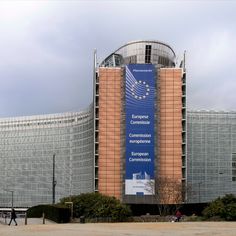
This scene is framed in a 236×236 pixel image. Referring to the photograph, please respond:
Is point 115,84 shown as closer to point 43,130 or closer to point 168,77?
point 168,77

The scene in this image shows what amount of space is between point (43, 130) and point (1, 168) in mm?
16844

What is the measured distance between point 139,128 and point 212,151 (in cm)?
2788

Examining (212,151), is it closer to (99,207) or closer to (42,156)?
(42,156)

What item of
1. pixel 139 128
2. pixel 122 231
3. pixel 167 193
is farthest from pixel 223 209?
pixel 139 128

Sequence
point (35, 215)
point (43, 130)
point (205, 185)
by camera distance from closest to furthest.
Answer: point (35, 215) → point (205, 185) → point (43, 130)

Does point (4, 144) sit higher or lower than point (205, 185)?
higher

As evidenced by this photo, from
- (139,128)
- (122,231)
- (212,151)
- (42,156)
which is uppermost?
(139,128)

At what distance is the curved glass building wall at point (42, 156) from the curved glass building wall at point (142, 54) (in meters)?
14.5

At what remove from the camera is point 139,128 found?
124 meters

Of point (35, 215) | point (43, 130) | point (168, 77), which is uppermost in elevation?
point (168, 77)

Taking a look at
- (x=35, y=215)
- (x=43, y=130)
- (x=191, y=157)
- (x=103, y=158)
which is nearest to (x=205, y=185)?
(x=191, y=157)

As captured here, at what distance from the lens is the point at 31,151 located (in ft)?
512

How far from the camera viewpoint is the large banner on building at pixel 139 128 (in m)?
123

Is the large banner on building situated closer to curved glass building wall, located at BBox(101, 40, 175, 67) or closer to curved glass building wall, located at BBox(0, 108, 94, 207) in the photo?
curved glass building wall, located at BBox(101, 40, 175, 67)
